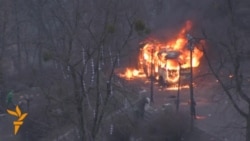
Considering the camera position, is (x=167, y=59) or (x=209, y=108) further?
(x=167, y=59)

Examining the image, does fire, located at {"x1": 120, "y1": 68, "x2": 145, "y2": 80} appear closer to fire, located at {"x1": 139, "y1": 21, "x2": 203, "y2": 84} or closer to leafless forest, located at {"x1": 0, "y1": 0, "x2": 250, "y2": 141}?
fire, located at {"x1": 139, "y1": 21, "x2": 203, "y2": 84}

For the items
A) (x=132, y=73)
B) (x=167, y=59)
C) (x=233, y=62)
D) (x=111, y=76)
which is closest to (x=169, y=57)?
(x=167, y=59)

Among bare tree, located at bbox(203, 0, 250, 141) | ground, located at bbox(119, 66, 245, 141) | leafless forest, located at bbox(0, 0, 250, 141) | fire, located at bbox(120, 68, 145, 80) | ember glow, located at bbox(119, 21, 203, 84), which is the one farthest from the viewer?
fire, located at bbox(120, 68, 145, 80)

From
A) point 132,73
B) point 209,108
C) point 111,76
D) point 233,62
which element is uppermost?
point 132,73

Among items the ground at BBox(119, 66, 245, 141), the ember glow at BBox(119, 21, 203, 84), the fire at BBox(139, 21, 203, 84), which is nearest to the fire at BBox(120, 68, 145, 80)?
the ember glow at BBox(119, 21, 203, 84)

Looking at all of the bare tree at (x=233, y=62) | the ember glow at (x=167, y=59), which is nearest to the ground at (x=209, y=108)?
the ember glow at (x=167, y=59)

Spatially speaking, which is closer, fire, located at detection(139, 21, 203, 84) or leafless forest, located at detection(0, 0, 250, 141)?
leafless forest, located at detection(0, 0, 250, 141)

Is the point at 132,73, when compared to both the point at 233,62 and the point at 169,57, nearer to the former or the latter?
the point at 169,57
